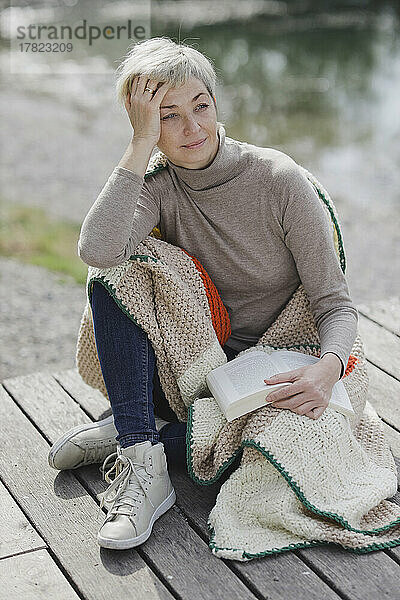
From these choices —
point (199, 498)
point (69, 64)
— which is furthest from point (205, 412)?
point (69, 64)

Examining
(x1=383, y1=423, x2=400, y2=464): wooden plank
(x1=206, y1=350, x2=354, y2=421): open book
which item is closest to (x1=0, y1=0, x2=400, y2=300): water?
(x1=383, y1=423, x2=400, y2=464): wooden plank

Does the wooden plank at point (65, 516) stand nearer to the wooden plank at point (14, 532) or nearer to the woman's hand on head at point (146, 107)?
the wooden plank at point (14, 532)

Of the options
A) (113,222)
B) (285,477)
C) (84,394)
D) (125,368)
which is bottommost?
(84,394)

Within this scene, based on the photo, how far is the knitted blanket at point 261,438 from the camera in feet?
6.07

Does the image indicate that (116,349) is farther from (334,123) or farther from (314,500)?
(334,123)

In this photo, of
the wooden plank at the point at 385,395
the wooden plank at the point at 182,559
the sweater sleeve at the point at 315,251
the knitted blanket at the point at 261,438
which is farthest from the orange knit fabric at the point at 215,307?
the wooden plank at the point at 385,395

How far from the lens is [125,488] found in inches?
76.3

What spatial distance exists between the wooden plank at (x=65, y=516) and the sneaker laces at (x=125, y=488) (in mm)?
70

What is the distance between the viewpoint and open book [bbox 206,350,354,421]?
1927 millimetres

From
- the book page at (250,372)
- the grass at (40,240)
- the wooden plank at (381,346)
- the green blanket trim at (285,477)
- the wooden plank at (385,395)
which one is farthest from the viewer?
the grass at (40,240)

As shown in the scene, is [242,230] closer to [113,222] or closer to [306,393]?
[113,222]

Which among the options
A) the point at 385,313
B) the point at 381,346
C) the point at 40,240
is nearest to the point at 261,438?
the point at 381,346

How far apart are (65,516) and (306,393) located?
0.62 meters

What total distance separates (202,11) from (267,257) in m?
10.5
